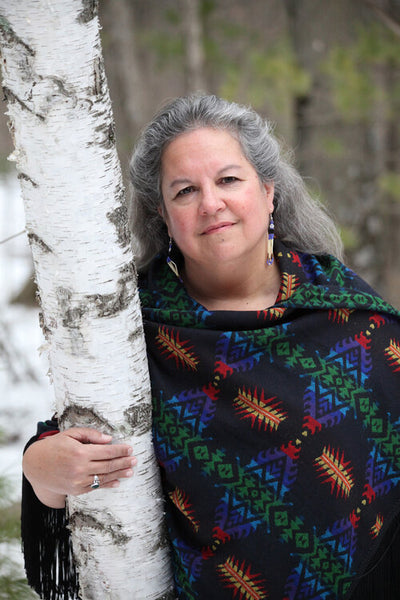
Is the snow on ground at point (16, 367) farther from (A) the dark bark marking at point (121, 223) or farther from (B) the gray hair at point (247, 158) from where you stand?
(A) the dark bark marking at point (121, 223)

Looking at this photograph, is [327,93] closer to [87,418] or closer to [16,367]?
[16,367]

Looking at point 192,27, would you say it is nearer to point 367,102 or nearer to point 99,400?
point 367,102

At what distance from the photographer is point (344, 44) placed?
18.0 ft

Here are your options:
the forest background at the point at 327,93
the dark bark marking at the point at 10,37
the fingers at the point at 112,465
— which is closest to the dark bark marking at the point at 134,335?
the fingers at the point at 112,465

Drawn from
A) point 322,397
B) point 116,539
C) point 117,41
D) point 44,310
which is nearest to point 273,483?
point 322,397

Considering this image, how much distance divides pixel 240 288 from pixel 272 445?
0.47 metres

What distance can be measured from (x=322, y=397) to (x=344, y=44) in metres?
4.67

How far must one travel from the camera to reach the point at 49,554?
182cm

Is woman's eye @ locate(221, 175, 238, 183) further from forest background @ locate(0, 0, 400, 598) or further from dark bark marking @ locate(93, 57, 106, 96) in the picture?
forest background @ locate(0, 0, 400, 598)

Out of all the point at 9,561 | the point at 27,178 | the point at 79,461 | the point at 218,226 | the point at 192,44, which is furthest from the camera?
the point at 192,44

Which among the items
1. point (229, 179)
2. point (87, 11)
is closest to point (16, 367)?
point (229, 179)

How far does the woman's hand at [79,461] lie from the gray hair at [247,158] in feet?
2.30

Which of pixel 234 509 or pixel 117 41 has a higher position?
pixel 117 41

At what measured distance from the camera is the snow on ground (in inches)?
135
